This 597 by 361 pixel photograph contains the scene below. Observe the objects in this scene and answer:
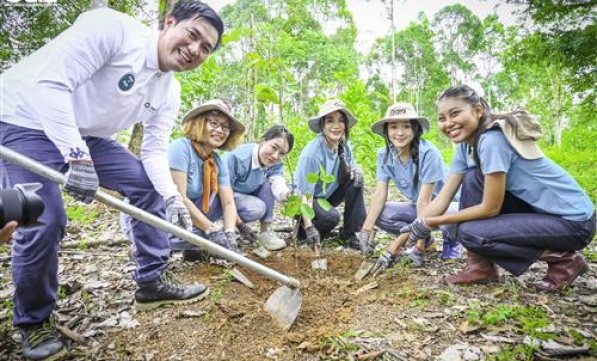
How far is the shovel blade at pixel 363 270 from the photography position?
2.91 meters

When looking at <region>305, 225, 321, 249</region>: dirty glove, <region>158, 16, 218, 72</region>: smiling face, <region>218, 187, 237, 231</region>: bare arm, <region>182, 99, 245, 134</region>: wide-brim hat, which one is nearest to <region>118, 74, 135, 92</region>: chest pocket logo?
<region>158, 16, 218, 72</region>: smiling face

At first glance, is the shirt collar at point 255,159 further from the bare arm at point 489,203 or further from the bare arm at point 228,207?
the bare arm at point 489,203

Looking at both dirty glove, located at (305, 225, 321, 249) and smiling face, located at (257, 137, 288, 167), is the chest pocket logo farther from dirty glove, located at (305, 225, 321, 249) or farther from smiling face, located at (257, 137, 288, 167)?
dirty glove, located at (305, 225, 321, 249)

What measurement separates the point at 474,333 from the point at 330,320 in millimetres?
807

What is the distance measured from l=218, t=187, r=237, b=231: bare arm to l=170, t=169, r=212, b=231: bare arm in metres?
0.28

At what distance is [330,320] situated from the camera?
2.15 m

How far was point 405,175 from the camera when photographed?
138 inches

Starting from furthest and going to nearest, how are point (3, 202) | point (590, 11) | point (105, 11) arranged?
point (590, 11) < point (105, 11) < point (3, 202)

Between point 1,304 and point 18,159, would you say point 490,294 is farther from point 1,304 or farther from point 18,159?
point 1,304

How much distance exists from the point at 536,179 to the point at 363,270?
4.78ft

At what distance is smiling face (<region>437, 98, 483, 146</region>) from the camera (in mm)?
2457

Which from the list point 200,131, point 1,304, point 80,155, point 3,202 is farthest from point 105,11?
point 1,304

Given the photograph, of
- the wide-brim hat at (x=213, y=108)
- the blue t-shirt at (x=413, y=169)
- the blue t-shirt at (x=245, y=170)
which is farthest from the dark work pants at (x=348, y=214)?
the wide-brim hat at (x=213, y=108)

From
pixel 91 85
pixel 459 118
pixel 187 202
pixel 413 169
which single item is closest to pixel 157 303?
pixel 187 202
